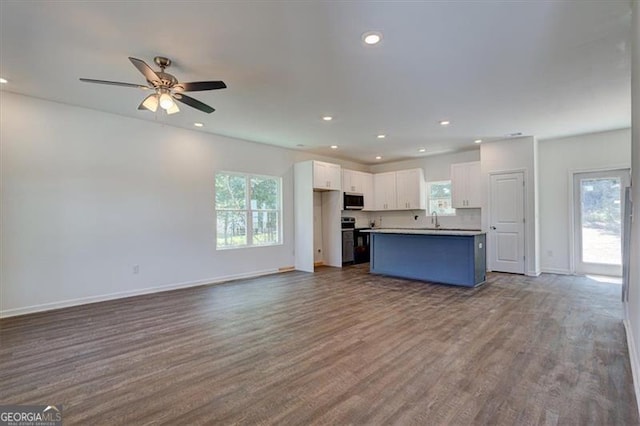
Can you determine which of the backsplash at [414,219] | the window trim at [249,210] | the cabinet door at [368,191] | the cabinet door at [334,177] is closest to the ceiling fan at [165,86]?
the window trim at [249,210]

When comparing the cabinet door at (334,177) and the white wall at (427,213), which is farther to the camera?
the white wall at (427,213)

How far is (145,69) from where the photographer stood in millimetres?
2723

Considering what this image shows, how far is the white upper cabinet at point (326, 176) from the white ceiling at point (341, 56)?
201 centimetres

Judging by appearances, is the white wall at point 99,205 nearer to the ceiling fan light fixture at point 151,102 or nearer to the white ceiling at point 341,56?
the white ceiling at point 341,56

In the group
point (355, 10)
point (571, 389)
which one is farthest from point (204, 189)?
point (571, 389)

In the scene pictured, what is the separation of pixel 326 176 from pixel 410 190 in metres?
2.42

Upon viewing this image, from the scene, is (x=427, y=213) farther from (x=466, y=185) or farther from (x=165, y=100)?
(x=165, y=100)

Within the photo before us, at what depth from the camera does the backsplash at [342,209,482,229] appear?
7.50 metres

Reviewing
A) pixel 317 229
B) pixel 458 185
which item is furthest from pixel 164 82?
pixel 458 185

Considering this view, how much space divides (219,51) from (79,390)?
9.86ft

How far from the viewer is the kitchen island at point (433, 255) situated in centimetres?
530

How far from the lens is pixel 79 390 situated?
227cm

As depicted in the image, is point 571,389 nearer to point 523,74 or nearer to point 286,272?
point 523,74

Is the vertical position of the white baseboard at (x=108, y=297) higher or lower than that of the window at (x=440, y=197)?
lower
